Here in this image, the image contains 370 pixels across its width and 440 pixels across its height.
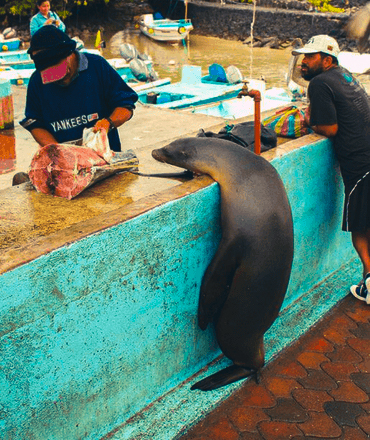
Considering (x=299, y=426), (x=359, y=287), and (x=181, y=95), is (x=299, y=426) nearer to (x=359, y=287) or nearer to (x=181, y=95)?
(x=359, y=287)

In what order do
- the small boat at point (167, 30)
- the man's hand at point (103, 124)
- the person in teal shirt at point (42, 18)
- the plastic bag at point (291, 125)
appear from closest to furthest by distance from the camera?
the man's hand at point (103, 124), the plastic bag at point (291, 125), the person in teal shirt at point (42, 18), the small boat at point (167, 30)

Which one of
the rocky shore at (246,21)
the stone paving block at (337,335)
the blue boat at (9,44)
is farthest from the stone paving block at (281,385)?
the rocky shore at (246,21)

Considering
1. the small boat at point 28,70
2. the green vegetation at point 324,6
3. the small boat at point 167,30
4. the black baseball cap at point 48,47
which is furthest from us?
the green vegetation at point 324,6

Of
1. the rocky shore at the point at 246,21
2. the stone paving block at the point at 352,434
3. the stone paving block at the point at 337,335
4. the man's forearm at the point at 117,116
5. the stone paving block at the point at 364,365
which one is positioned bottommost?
the rocky shore at the point at 246,21

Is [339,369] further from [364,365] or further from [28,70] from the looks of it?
[28,70]

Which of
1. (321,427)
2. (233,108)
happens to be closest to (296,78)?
(233,108)

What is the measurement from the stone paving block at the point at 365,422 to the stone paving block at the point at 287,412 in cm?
30

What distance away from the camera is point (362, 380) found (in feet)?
12.0

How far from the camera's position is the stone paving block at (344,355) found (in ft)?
12.7

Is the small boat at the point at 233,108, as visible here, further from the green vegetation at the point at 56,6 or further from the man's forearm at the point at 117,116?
the green vegetation at the point at 56,6

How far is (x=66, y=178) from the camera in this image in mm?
3406

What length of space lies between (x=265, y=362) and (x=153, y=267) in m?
1.19

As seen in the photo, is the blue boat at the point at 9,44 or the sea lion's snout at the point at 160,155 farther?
the blue boat at the point at 9,44

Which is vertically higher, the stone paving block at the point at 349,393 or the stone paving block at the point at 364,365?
the stone paving block at the point at 349,393
